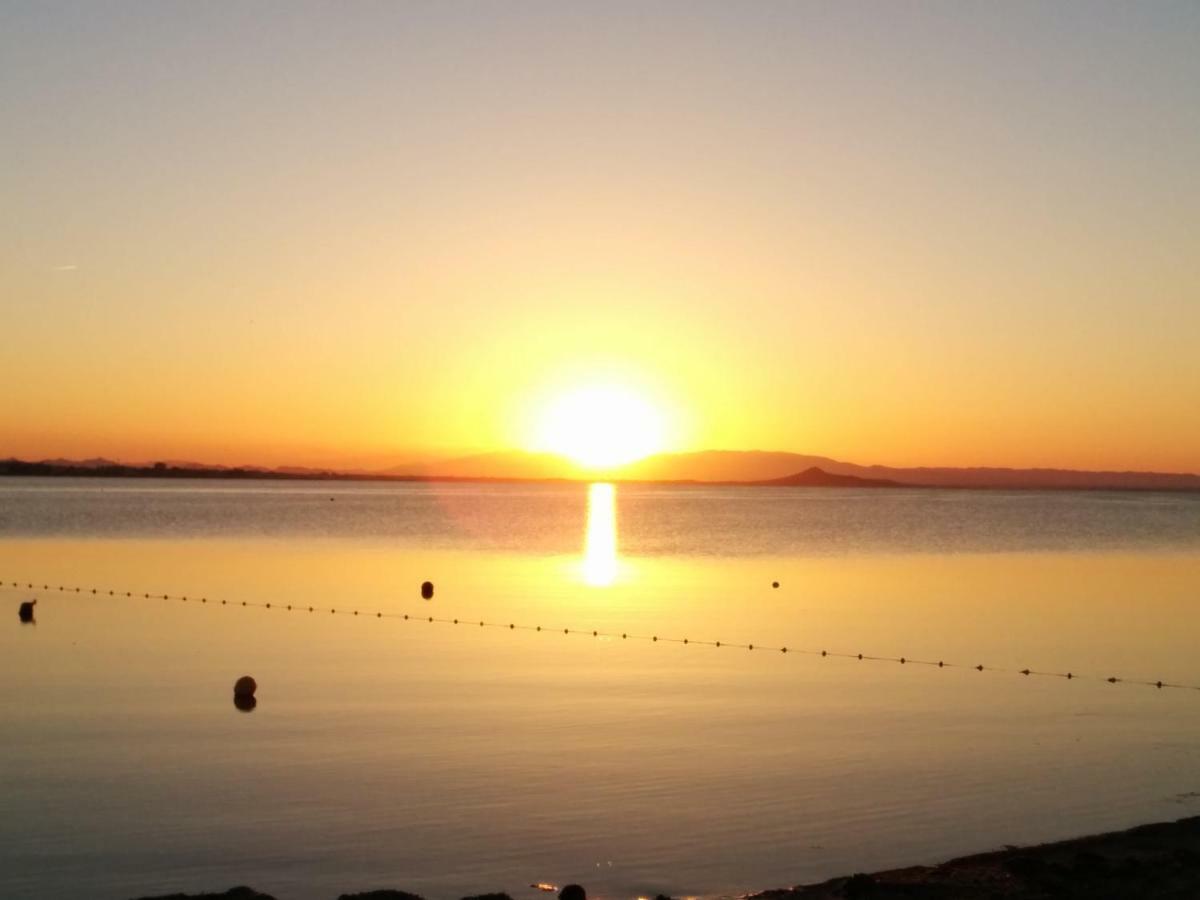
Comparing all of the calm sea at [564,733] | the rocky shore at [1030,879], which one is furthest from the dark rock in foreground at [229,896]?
the calm sea at [564,733]

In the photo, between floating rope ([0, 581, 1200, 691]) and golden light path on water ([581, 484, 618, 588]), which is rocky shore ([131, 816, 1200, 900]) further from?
golden light path on water ([581, 484, 618, 588])

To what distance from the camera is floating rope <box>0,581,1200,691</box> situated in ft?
71.2

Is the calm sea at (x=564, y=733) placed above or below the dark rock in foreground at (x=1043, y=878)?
above

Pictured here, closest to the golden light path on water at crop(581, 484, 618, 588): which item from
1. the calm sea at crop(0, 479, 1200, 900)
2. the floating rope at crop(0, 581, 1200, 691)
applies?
the calm sea at crop(0, 479, 1200, 900)

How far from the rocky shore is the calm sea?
72cm

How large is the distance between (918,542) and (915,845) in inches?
2134

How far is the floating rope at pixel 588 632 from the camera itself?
21.7m

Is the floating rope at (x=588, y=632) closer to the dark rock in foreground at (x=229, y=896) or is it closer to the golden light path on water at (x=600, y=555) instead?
the golden light path on water at (x=600, y=555)

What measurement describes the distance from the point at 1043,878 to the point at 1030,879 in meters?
0.11

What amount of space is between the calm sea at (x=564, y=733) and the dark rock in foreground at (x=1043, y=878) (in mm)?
797

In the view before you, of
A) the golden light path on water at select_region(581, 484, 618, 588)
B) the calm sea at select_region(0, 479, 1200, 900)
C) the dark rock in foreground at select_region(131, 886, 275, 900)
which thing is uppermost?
the golden light path on water at select_region(581, 484, 618, 588)

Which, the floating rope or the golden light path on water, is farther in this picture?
the golden light path on water

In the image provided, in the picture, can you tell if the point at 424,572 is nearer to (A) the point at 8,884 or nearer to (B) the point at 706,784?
(B) the point at 706,784

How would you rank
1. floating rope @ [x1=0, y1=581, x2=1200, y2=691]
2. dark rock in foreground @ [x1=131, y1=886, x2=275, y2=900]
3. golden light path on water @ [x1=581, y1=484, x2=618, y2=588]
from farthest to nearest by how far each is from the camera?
golden light path on water @ [x1=581, y1=484, x2=618, y2=588], floating rope @ [x1=0, y1=581, x2=1200, y2=691], dark rock in foreground @ [x1=131, y1=886, x2=275, y2=900]
